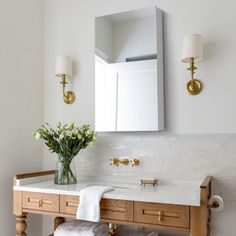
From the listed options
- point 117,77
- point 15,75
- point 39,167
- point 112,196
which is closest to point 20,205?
point 39,167

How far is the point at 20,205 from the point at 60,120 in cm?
75

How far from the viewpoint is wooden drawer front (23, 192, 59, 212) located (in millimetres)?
1889

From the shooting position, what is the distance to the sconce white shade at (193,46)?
75.9 inches

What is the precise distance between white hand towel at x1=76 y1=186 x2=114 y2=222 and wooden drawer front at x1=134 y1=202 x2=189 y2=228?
210 mm

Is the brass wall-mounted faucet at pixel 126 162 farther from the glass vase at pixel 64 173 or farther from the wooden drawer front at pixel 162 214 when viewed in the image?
the wooden drawer front at pixel 162 214

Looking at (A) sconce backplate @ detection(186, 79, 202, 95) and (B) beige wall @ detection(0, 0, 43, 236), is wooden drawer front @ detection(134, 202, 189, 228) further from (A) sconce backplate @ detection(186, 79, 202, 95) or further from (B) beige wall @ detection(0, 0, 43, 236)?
(B) beige wall @ detection(0, 0, 43, 236)

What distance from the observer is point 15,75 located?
2.32m

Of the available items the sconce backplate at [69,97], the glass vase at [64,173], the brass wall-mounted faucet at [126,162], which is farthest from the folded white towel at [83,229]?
the sconce backplate at [69,97]

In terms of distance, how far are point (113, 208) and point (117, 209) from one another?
2 cm

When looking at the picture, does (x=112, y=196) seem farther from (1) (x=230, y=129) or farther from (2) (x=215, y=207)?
(1) (x=230, y=129)

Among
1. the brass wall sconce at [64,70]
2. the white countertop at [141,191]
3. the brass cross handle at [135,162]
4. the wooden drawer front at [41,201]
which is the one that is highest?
the brass wall sconce at [64,70]

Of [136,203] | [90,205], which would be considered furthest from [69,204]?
[136,203]

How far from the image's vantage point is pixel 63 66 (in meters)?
2.35

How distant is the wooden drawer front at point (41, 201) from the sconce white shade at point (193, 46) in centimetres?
119
